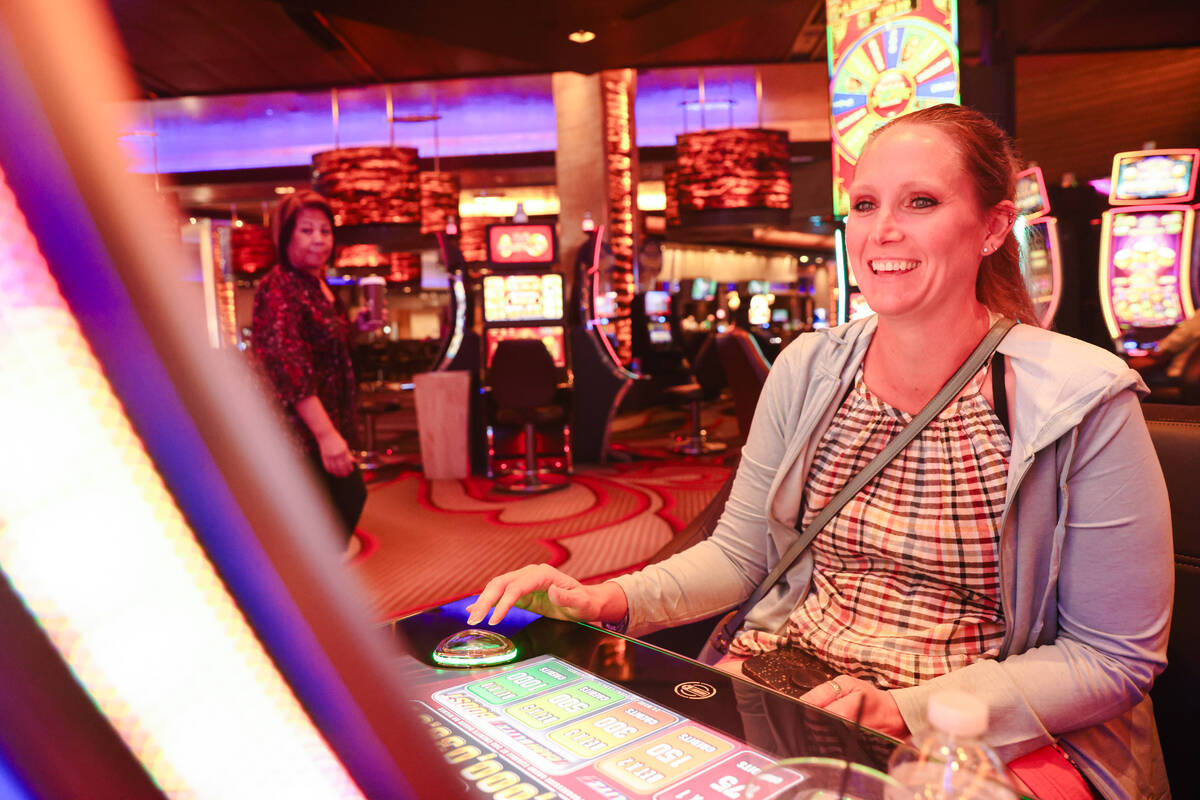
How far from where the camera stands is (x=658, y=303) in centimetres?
970

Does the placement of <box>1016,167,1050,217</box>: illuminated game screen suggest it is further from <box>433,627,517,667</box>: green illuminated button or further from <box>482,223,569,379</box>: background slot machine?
<box>433,627,517,667</box>: green illuminated button

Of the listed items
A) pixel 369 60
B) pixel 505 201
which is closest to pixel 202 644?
pixel 369 60

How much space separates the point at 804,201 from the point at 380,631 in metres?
11.8

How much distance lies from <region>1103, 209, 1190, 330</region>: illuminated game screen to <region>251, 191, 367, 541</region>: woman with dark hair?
189 inches

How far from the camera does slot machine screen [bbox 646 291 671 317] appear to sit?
9648 mm

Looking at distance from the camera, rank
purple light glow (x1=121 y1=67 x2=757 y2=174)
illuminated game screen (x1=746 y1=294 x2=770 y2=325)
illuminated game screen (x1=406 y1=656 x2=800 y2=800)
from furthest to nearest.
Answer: illuminated game screen (x1=746 y1=294 x2=770 y2=325) → purple light glow (x1=121 y1=67 x2=757 y2=174) → illuminated game screen (x1=406 y1=656 x2=800 y2=800)

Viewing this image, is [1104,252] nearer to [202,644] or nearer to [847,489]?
[847,489]

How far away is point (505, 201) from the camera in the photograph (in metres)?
11.3

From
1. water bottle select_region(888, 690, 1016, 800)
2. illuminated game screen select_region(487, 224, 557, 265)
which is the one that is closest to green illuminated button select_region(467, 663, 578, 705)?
water bottle select_region(888, 690, 1016, 800)

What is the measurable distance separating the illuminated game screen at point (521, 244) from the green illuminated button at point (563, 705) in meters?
4.85

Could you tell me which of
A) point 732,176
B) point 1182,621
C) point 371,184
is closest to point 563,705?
point 1182,621

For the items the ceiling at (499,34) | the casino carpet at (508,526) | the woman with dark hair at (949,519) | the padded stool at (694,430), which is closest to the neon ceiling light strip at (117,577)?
the woman with dark hair at (949,519)

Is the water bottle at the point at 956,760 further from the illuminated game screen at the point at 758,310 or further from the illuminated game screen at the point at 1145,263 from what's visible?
the illuminated game screen at the point at 758,310

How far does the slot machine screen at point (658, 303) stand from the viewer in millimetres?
9648
